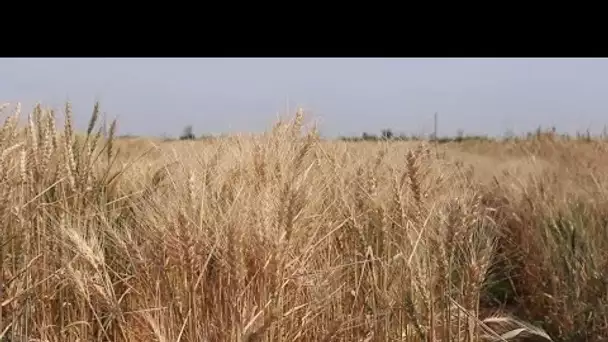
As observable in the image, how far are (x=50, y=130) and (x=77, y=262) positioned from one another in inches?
15.9

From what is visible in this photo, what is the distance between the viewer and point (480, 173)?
6020mm

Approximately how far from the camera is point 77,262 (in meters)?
1.93

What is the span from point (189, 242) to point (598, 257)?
199cm

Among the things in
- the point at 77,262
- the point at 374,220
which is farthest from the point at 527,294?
the point at 77,262

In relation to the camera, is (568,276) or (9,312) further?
(568,276)

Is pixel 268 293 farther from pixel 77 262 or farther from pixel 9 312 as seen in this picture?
pixel 9 312

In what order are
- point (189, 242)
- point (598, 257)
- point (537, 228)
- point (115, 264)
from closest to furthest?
point (189, 242), point (115, 264), point (598, 257), point (537, 228)
